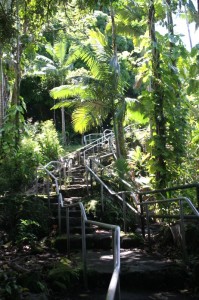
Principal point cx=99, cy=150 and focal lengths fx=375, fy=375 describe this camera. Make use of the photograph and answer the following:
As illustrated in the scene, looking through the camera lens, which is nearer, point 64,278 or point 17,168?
point 64,278

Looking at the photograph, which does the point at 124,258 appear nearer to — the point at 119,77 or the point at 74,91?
the point at 119,77

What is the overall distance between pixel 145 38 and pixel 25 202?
4564mm

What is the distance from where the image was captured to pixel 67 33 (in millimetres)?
12234

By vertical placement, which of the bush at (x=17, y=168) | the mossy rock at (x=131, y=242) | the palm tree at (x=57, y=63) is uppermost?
the palm tree at (x=57, y=63)

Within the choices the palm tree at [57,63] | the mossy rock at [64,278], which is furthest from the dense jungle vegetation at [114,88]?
the palm tree at [57,63]

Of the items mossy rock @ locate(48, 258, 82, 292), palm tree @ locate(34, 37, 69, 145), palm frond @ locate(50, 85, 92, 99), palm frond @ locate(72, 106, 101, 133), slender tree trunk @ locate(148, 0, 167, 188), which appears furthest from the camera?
palm tree @ locate(34, 37, 69, 145)

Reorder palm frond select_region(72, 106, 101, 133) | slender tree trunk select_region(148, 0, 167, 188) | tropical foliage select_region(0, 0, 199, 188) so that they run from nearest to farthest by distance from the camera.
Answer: tropical foliage select_region(0, 0, 199, 188), slender tree trunk select_region(148, 0, 167, 188), palm frond select_region(72, 106, 101, 133)

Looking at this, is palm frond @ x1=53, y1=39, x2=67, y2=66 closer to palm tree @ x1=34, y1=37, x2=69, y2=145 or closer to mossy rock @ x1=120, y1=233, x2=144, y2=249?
palm tree @ x1=34, y1=37, x2=69, y2=145

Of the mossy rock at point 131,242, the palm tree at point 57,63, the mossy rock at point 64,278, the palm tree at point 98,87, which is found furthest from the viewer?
the palm tree at point 57,63

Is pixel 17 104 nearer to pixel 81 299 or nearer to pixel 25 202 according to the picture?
pixel 25 202

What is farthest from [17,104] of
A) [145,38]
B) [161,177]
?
[161,177]

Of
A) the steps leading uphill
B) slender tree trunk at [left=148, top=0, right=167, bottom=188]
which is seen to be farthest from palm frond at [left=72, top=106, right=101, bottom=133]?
slender tree trunk at [left=148, top=0, right=167, bottom=188]

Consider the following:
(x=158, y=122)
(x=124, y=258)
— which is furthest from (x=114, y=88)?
(x=124, y=258)

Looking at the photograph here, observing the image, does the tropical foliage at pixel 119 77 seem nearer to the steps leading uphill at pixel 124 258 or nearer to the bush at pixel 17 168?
the bush at pixel 17 168
